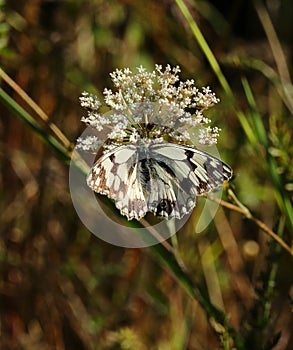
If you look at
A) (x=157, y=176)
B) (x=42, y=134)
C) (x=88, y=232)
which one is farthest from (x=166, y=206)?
(x=88, y=232)

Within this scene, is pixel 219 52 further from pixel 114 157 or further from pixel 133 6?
pixel 114 157

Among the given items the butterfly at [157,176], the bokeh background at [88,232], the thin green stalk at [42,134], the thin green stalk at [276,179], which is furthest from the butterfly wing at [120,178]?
the bokeh background at [88,232]

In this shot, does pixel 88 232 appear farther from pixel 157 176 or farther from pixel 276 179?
pixel 157 176

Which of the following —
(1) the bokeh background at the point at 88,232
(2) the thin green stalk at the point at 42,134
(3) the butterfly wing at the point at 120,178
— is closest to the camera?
(3) the butterfly wing at the point at 120,178

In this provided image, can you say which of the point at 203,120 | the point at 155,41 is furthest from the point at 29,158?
the point at 203,120

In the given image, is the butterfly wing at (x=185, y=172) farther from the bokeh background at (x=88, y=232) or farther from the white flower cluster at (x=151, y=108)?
the bokeh background at (x=88, y=232)

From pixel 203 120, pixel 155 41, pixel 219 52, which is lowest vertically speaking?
pixel 219 52
